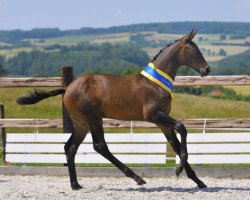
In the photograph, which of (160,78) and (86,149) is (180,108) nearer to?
(86,149)

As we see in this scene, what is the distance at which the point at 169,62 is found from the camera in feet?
25.2

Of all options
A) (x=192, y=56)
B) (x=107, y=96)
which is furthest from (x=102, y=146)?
(x=192, y=56)

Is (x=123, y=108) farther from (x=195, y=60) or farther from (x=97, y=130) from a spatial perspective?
(x=195, y=60)

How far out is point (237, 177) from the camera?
888cm

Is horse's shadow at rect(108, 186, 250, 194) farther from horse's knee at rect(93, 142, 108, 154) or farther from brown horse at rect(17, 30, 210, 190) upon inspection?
horse's knee at rect(93, 142, 108, 154)

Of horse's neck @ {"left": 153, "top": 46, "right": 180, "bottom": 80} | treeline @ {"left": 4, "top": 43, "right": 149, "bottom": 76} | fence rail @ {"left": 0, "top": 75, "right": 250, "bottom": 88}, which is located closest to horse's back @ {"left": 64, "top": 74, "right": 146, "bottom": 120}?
horse's neck @ {"left": 153, "top": 46, "right": 180, "bottom": 80}

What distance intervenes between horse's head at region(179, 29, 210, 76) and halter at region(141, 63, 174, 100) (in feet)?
1.14

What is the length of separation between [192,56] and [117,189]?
2047 mm

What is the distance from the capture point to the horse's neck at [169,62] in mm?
7680

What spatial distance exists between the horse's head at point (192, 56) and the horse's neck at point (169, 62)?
77mm

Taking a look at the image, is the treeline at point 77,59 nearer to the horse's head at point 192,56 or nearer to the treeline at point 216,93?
the treeline at point 216,93

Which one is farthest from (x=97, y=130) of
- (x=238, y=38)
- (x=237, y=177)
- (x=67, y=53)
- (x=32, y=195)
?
(x=238, y=38)

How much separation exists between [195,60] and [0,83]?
3846 mm

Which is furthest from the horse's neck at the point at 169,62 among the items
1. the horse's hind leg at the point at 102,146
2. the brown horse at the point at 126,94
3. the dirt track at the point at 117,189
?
the dirt track at the point at 117,189
